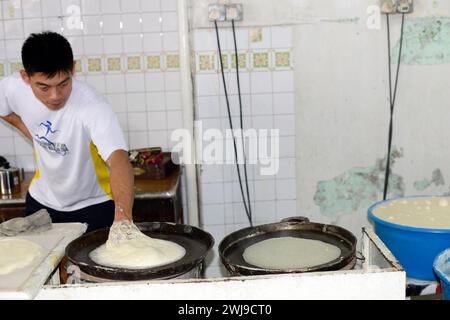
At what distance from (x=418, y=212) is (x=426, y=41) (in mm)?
1659

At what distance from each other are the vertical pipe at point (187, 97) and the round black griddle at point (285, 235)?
1.80 meters

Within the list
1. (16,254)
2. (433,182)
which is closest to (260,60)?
(433,182)

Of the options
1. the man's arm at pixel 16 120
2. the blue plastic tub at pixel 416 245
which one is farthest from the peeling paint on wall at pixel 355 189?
the man's arm at pixel 16 120

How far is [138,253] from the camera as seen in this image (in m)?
1.74

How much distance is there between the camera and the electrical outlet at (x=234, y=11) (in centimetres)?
361

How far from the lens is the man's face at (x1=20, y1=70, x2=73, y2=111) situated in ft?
7.59

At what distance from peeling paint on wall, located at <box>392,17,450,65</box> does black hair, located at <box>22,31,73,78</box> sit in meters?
2.32

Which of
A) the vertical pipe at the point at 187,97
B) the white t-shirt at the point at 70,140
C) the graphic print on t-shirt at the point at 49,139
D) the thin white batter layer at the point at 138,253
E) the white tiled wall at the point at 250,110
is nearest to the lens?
the thin white batter layer at the point at 138,253

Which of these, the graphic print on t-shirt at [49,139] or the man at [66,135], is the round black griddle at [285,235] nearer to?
the man at [66,135]

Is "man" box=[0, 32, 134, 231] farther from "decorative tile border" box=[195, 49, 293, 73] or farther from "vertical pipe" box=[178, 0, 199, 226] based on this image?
"decorative tile border" box=[195, 49, 293, 73]

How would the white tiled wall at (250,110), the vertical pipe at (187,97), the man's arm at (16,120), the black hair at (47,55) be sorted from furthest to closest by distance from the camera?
the white tiled wall at (250,110) < the vertical pipe at (187,97) < the man's arm at (16,120) < the black hair at (47,55)

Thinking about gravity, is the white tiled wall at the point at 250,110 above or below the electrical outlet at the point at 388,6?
below

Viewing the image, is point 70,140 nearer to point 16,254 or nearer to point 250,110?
point 16,254
